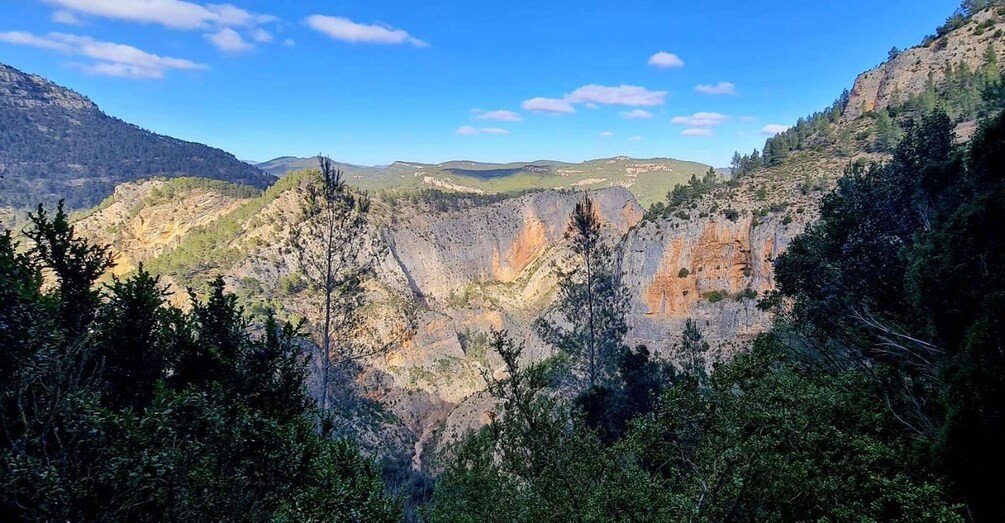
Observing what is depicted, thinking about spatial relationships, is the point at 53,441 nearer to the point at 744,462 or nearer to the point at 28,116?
the point at 744,462

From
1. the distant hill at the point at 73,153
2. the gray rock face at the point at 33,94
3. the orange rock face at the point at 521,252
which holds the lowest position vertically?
the orange rock face at the point at 521,252

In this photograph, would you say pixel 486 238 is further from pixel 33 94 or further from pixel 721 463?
pixel 33 94

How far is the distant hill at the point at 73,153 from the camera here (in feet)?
416

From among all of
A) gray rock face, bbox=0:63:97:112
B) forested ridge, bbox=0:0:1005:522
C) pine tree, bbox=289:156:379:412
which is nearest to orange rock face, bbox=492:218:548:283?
pine tree, bbox=289:156:379:412

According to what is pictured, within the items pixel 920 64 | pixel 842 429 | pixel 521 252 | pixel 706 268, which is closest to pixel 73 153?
pixel 521 252

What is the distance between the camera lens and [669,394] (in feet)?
30.7

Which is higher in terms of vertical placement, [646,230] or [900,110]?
[900,110]

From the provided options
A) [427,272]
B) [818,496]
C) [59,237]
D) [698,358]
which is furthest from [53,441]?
[427,272]

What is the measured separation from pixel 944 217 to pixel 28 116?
22066cm

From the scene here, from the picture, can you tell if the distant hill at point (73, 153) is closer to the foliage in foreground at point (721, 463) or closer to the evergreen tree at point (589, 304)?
the evergreen tree at point (589, 304)

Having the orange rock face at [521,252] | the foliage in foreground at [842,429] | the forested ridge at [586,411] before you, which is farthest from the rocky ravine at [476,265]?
the foliage in foreground at [842,429]

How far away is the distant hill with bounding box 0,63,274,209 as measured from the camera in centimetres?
12694

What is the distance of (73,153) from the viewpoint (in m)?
144

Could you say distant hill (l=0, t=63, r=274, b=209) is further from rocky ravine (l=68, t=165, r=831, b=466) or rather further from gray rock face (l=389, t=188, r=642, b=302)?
gray rock face (l=389, t=188, r=642, b=302)
